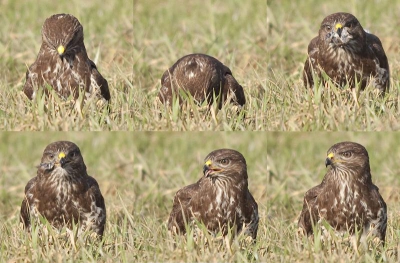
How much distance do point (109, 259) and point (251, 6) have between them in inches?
213

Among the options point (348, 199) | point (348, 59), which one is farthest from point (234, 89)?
point (348, 199)

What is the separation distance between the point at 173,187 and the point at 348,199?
221 cm

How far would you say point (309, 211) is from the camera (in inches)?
531

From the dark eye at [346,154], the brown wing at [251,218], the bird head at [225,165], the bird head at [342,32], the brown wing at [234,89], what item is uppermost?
the bird head at [342,32]

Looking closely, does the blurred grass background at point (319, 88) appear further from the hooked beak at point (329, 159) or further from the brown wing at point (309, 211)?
the brown wing at point (309, 211)

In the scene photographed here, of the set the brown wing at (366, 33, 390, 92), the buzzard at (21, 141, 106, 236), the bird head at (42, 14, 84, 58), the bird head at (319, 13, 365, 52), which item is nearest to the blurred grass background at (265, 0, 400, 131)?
the brown wing at (366, 33, 390, 92)

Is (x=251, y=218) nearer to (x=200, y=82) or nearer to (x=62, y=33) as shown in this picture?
(x=200, y=82)

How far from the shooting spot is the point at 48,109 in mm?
13469

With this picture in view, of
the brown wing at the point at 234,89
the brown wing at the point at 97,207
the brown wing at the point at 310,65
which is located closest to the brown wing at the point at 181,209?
the brown wing at the point at 97,207

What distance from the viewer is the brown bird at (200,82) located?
46.6 feet

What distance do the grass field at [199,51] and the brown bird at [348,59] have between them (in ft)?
0.81

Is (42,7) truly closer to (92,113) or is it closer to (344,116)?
(92,113)

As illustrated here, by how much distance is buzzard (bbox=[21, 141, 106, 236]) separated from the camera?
13.6 m

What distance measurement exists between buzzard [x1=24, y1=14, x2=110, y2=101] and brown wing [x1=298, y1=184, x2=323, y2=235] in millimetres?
2440
